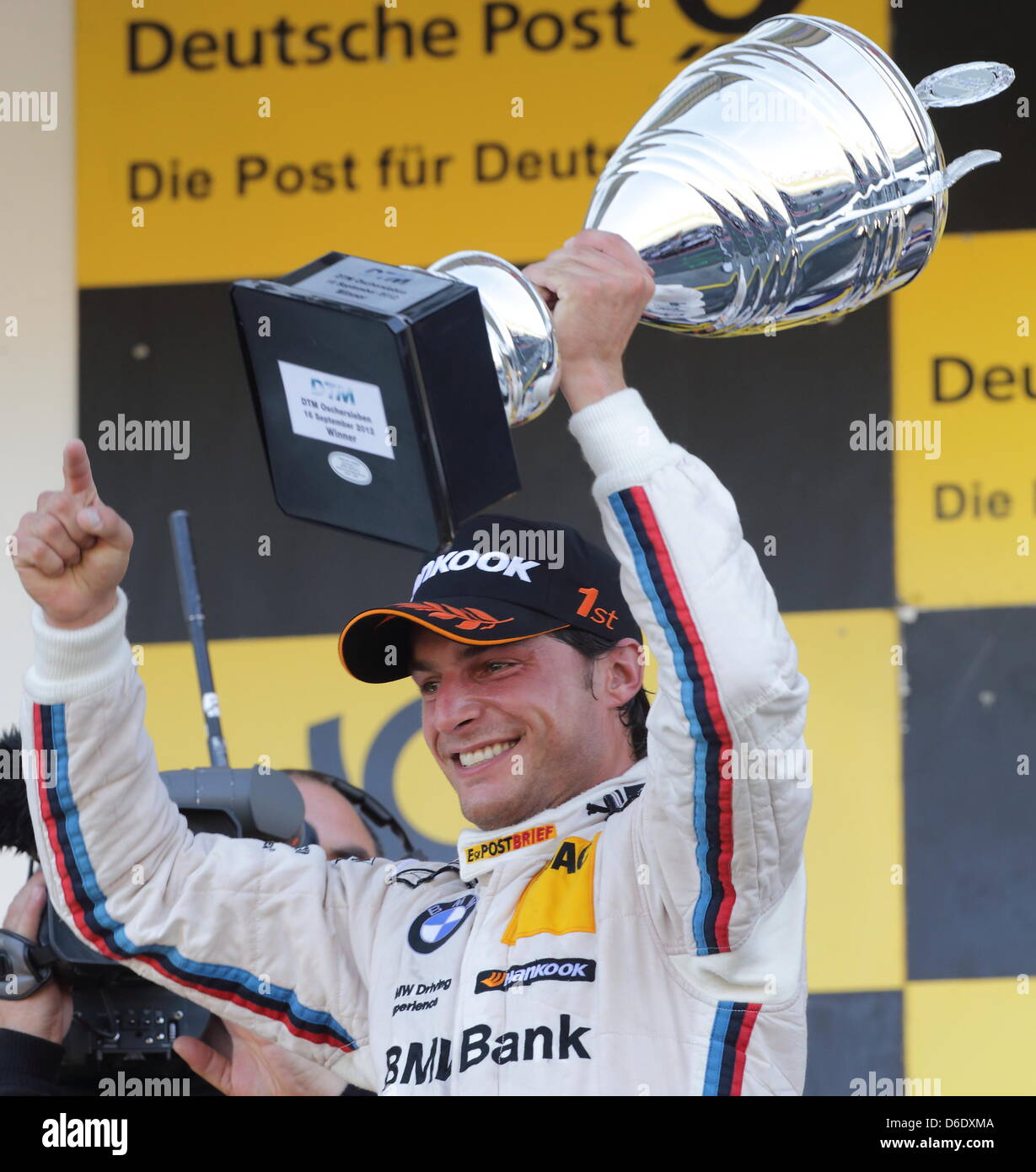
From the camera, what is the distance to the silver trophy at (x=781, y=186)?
44.5 inches

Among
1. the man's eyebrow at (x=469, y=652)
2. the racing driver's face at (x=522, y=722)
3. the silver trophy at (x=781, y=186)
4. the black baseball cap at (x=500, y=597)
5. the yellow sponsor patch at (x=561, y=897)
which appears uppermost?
A: the silver trophy at (x=781, y=186)

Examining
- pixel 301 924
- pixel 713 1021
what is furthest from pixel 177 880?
pixel 713 1021

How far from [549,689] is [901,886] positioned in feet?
3.01

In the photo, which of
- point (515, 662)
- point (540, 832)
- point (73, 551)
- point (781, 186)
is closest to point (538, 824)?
point (540, 832)

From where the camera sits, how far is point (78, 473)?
119cm

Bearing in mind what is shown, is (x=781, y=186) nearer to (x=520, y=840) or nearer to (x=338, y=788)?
(x=520, y=840)

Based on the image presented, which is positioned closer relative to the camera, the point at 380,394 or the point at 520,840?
the point at 380,394

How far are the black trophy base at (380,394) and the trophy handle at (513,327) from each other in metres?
0.03

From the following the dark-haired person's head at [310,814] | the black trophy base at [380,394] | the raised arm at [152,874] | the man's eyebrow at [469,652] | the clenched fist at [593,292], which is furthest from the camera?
the dark-haired person's head at [310,814]

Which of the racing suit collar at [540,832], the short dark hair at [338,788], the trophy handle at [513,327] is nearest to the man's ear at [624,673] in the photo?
the racing suit collar at [540,832]

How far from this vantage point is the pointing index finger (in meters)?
1.17

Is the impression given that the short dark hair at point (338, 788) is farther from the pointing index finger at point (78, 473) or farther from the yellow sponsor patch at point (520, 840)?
the pointing index finger at point (78, 473)

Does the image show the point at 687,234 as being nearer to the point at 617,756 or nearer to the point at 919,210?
→ the point at 919,210

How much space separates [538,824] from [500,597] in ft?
0.63
